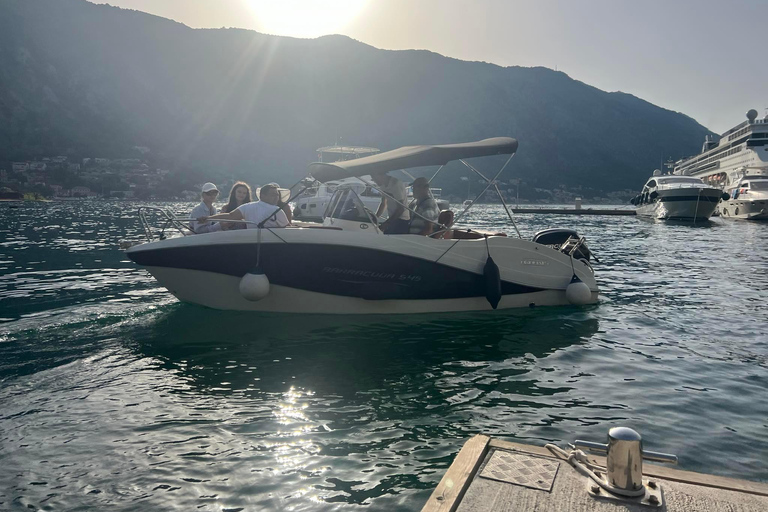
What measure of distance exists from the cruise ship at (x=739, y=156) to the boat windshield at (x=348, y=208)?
177 ft

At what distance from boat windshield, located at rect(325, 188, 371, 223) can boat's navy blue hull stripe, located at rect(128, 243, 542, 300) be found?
44.1 inches

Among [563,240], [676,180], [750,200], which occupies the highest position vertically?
[676,180]

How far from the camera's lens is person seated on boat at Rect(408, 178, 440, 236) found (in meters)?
10.9

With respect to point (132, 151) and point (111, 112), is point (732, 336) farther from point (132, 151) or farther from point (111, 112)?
point (111, 112)

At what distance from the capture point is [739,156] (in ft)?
203

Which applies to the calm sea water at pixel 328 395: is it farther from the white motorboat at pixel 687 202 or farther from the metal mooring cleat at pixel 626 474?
the white motorboat at pixel 687 202

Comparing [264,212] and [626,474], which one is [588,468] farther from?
[264,212]

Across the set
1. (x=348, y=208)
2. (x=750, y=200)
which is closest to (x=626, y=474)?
(x=348, y=208)

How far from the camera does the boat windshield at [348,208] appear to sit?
10.7 m

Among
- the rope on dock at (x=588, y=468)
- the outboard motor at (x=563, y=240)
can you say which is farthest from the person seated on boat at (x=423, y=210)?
the rope on dock at (x=588, y=468)

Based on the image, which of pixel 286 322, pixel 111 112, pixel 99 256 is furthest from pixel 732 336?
pixel 111 112

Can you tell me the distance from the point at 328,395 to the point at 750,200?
49912 millimetres

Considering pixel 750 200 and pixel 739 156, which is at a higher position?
pixel 739 156

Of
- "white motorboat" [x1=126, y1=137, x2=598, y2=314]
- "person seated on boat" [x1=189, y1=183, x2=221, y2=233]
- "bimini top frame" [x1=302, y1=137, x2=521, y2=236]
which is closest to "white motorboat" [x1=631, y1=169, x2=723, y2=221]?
"white motorboat" [x1=126, y1=137, x2=598, y2=314]
